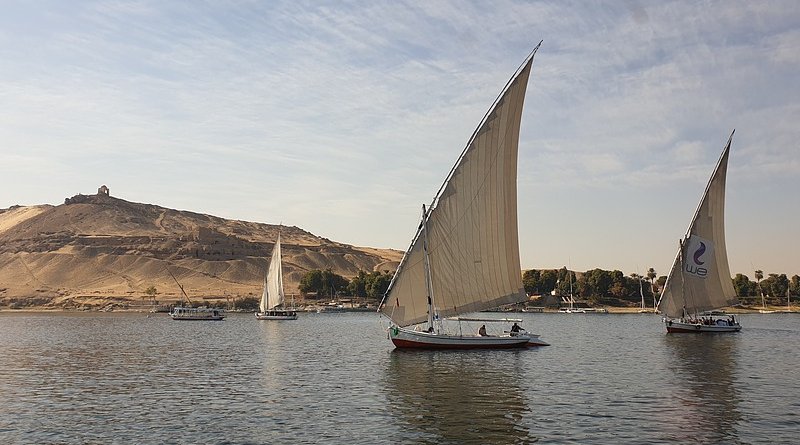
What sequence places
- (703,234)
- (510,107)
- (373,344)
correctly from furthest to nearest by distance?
(703,234) → (373,344) → (510,107)

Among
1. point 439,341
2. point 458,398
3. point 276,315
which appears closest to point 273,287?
point 276,315

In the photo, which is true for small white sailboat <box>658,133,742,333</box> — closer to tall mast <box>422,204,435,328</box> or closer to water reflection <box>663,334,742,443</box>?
water reflection <box>663,334,742,443</box>

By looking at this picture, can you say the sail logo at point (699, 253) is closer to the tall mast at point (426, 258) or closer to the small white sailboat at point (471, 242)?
the small white sailboat at point (471, 242)

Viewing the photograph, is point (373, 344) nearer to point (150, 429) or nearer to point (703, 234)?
point (703, 234)

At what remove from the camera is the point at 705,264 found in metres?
85.3

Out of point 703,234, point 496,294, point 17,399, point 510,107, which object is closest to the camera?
point 17,399

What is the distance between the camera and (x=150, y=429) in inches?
1246

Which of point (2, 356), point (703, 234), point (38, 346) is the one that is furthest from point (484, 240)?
point (38, 346)

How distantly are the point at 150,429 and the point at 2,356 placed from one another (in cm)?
4317

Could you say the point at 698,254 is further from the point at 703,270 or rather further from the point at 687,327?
the point at 687,327

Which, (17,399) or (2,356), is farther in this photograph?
(2,356)

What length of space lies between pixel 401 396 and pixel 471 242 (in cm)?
2011

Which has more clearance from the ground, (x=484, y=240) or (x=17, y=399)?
(x=484, y=240)

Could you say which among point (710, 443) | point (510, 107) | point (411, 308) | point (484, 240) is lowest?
point (710, 443)
